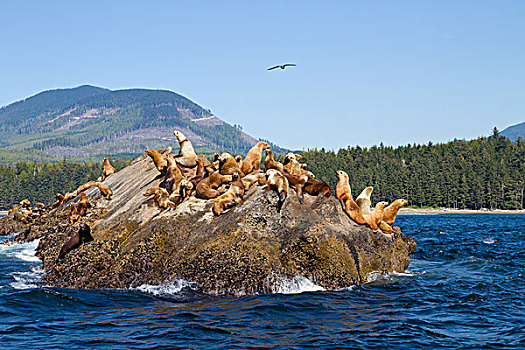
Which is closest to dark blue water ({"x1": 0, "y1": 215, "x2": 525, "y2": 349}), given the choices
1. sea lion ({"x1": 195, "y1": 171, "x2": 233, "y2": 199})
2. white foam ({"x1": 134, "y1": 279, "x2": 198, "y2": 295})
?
white foam ({"x1": 134, "y1": 279, "x2": 198, "y2": 295})

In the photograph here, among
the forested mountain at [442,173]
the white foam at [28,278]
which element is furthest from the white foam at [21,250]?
the forested mountain at [442,173]

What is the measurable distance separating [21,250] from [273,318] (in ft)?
52.9

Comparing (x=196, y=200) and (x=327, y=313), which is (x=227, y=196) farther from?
(x=327, y=313)

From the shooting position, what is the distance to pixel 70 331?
1087 cm

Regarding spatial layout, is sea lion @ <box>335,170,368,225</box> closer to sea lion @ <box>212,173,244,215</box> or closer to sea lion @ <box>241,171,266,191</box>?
sea lion @ <box>241,171,266,191</box>

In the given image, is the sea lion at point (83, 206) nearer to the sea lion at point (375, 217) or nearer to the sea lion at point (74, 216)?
the sea lion at point (74, 216)

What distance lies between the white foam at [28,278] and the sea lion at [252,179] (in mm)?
6394

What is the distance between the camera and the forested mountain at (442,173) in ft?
409

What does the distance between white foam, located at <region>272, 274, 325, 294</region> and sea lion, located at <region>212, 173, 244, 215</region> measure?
274cm

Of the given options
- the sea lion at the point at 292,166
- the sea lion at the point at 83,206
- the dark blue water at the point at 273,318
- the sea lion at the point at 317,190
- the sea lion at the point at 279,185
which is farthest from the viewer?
the sea lion at the point at 83,206

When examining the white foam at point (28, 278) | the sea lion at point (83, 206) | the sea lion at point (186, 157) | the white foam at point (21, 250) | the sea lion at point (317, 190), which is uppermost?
the sea lion at point (186, 157)

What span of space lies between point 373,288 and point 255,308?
11.9 ft

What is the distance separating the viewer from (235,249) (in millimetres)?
13672

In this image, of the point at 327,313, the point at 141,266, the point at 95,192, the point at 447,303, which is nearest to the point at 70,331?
the point at 141,266
